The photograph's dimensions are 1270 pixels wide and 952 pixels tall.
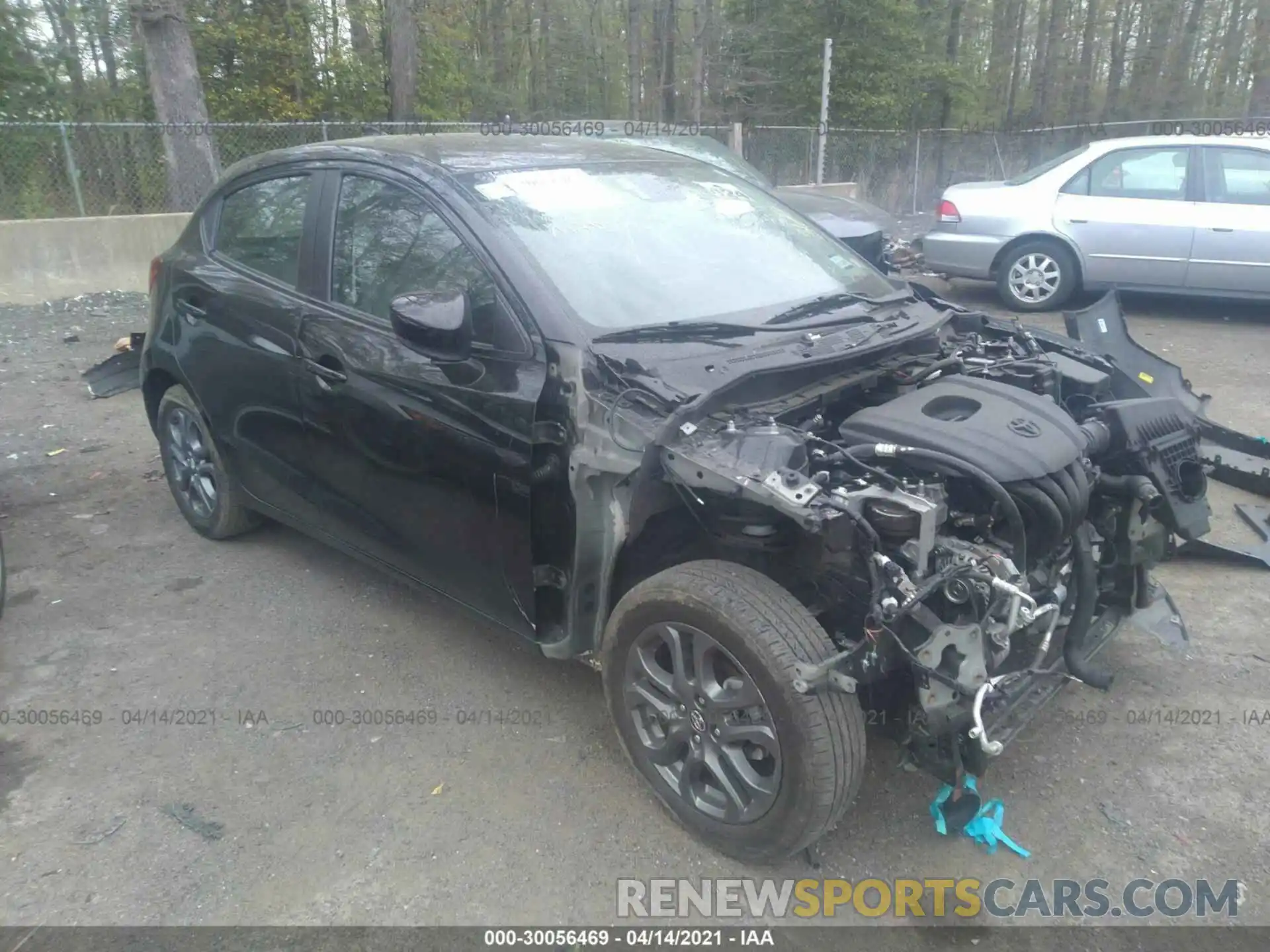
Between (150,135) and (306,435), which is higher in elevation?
(150,135)

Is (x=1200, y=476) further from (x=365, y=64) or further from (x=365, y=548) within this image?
(x=365, y=64)

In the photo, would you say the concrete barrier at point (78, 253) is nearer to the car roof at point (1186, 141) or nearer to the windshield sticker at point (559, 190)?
the windshield sticker at point (559, 190)

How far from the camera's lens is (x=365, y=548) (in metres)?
3.78

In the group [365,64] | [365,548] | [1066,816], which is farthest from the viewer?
[365,64]

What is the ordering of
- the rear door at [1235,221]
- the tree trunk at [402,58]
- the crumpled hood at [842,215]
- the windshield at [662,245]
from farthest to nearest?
the tree trunk at [402,58] < the rear door at [1235,221] < the crumpled hood at [842,215] < the windshield at [662,245]

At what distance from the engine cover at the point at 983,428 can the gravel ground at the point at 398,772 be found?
3.53ft

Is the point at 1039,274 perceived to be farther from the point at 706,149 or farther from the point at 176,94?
the point at 176,94

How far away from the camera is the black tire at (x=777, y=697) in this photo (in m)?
2.47

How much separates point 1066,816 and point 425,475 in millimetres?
2277

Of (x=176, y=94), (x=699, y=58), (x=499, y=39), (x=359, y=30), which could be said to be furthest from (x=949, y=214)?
(x=499, y=39)

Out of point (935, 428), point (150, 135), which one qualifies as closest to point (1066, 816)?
point (935, 428)

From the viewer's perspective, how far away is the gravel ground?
2.72 meters

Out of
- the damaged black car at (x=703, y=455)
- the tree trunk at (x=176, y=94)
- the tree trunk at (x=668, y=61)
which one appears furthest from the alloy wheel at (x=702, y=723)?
the tree trunk at (x=668, y=61)

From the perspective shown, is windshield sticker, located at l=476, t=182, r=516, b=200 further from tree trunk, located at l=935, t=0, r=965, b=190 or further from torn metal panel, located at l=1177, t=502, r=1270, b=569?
tree trunk, located at l=935, t=0, r=965, b=190
